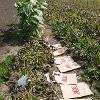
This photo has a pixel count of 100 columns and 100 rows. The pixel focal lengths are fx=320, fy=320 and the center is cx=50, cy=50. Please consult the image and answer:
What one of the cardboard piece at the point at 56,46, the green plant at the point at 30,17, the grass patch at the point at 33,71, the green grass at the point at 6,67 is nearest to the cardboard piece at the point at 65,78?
the grass patch at the point at 33,71

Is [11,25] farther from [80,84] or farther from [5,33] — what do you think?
[80,84]

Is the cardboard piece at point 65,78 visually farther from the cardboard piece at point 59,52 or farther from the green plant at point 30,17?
the green plant at point 30,17

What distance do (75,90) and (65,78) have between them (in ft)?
2.32


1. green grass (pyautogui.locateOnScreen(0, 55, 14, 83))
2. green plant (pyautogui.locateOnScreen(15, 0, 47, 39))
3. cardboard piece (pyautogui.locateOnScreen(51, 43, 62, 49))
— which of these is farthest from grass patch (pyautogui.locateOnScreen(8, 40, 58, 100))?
green plant (pyautogui.locateOnScreen(15, 0, 47, 39))

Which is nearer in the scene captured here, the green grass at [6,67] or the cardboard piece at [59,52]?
the green grass at [6,67]

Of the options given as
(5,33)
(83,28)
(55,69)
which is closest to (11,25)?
(5,33)

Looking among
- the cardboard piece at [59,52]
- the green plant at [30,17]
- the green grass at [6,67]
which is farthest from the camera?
the green plant at [30,17]

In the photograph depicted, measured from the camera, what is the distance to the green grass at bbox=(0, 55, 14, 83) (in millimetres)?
10297

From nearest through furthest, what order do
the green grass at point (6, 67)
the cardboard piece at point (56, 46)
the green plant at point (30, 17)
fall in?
the green grass at point (6, 67)
the cardboard piece at point (56, 46)
the green plant at point (30, 17)

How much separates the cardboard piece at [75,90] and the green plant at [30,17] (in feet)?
10.9

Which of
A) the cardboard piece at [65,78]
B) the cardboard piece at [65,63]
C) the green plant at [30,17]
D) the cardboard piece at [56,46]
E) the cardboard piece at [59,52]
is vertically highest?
the green plant at [30,17]

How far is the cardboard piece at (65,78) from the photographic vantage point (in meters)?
9.89

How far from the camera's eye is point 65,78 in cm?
1005

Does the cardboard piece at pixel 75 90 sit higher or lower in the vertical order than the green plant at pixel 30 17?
lower
